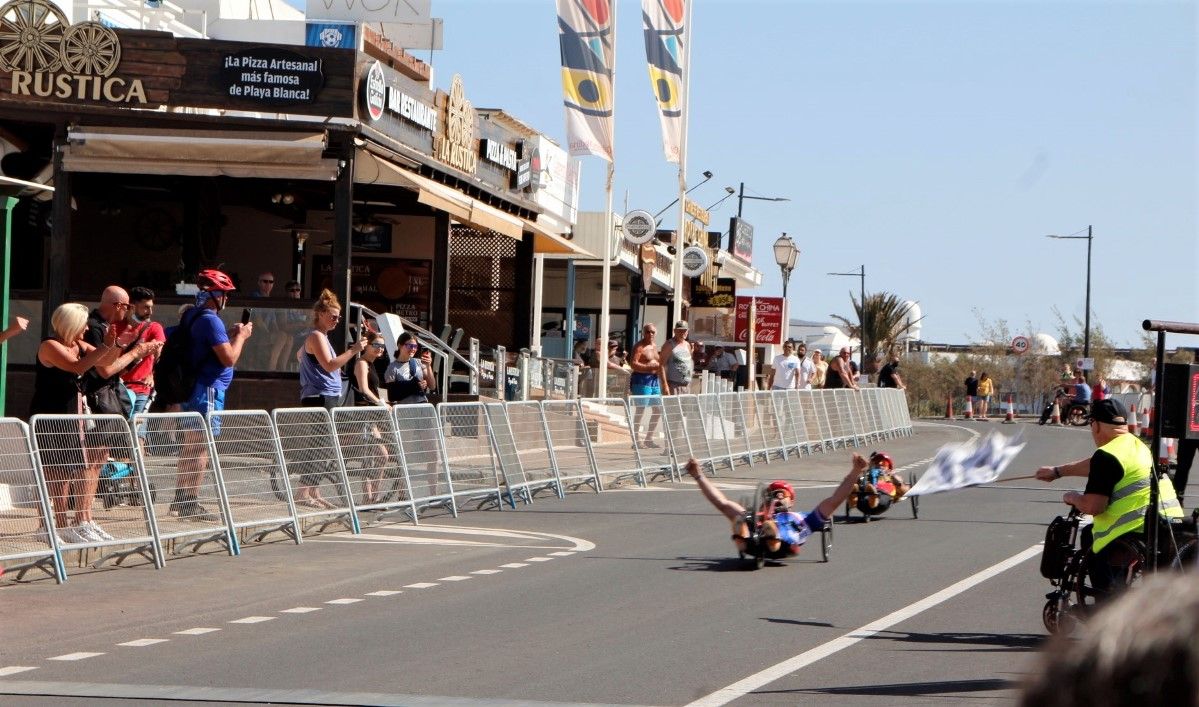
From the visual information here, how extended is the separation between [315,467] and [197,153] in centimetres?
787

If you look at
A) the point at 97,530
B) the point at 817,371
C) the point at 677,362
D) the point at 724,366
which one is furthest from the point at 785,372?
the point at 97,530

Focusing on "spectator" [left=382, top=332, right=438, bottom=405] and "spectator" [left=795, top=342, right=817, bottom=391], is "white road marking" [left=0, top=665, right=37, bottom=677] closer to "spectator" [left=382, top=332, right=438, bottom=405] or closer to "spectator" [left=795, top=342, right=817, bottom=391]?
"spectator" [left=382, top=332, right=438, bottom=405]

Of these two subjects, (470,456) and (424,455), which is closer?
(424,455)

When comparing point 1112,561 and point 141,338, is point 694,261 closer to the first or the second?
point 141,338

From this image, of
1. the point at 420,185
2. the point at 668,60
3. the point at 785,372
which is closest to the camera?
the point at 420,185

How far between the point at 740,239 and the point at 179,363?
4756 cm

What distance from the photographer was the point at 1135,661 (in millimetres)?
1373

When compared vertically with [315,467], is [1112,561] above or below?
above

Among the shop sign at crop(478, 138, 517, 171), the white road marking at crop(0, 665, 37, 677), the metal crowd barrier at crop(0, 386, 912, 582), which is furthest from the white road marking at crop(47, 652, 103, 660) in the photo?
the shop sign at crop(478, 138, 517, 171)

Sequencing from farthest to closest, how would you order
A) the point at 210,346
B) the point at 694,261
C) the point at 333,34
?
1. the point at 694,261
2. the point at 333,34
3. the point at 210,346

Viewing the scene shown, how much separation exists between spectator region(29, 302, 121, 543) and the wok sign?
2841cm

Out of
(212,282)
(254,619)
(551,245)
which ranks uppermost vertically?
(551,245)

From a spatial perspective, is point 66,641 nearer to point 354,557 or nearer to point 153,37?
point 354,557

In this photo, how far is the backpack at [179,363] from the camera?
14.3 m
